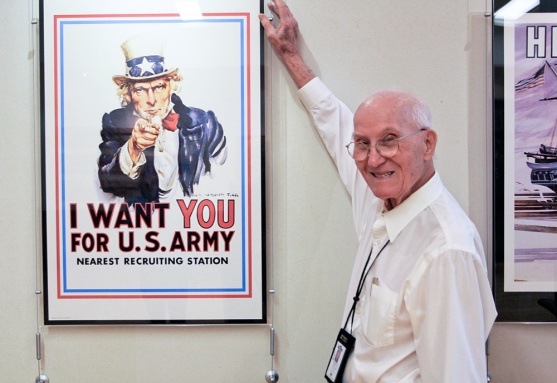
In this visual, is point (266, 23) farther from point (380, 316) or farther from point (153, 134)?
point (380, 316)

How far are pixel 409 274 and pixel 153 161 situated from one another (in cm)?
102

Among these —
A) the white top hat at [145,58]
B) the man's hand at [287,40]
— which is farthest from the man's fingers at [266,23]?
A: the white top hat at [145,58]

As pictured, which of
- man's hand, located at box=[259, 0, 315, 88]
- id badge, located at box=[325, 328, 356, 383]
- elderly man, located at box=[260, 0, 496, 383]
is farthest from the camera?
man's hand, located at box=[259, 0, 315, 88]

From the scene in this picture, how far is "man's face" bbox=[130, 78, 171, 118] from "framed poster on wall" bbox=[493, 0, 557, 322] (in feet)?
4.05

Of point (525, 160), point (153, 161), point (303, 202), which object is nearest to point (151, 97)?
point (153, 161)

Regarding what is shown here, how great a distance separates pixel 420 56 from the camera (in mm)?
1781

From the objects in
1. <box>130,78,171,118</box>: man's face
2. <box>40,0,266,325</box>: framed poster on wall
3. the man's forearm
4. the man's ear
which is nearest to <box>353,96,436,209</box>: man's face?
the man's ear

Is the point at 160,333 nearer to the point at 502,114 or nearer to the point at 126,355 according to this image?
the point at 126,355

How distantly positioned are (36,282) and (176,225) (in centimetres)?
59

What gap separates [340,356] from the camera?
149 centimetres

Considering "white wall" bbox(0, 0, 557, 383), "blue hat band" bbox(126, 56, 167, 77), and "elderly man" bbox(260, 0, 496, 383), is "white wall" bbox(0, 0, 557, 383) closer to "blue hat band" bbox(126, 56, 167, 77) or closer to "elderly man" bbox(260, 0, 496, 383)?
"elderly man" bbox(260, 0, 496, 383)

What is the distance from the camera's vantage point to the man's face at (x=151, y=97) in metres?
1.78

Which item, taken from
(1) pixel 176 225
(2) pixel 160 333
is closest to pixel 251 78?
(1) pixel 176 225

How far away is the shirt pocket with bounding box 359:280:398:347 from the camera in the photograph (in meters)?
1.31
